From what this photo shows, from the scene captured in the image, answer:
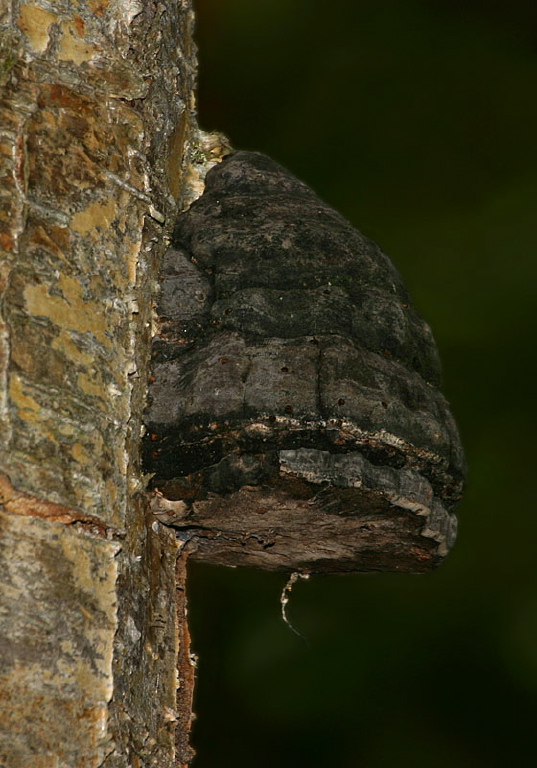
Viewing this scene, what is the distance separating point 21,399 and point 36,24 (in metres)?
0.65

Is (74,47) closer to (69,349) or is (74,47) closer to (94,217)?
(94,217)

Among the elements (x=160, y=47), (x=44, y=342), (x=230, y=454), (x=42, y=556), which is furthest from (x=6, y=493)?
(x=160, y=47)

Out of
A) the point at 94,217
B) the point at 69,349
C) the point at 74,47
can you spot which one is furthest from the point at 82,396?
the point at 74,47

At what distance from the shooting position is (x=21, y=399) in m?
1.75

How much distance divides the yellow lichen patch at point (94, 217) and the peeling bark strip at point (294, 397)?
0.20 m

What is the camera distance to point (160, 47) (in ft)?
7.84

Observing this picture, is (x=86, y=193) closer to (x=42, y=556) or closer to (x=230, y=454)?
(x=230, y=454)

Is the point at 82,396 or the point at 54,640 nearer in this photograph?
the point at 54,640

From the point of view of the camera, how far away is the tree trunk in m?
1.70

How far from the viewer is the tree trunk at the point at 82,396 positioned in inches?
66.7

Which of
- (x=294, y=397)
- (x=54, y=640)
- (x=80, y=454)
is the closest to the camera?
(x=54, y=640)

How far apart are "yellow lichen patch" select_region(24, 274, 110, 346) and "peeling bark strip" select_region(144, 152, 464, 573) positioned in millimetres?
198

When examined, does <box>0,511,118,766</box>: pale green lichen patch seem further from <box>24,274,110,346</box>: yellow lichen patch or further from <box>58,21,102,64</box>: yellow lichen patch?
<box>58,21,102,64</box>: yellow lichen patch

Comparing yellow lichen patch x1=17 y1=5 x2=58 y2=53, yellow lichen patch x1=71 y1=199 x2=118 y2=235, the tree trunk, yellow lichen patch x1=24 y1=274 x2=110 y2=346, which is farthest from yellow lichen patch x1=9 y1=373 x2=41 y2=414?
yellow lichen patch x1=17 y1=5 x2=58 y2=53
